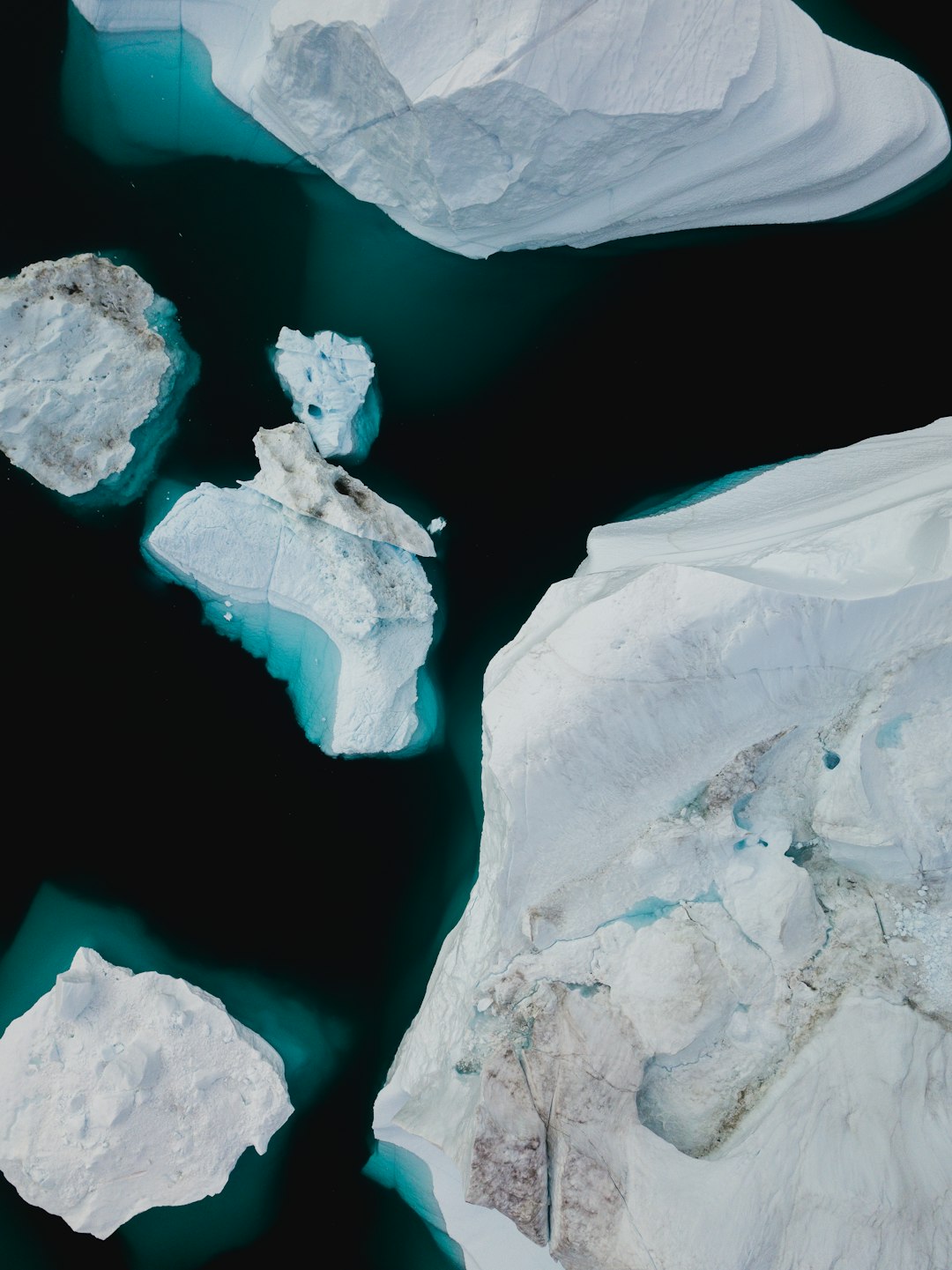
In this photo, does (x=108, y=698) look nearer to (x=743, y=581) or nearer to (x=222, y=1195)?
(x=222, y=1195)

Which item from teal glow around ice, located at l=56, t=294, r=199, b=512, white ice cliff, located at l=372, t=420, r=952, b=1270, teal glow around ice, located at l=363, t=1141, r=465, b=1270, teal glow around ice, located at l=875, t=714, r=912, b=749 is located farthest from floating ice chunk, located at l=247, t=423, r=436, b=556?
teal glow around ice, located at l=363, t=1141, r=465, b=1270

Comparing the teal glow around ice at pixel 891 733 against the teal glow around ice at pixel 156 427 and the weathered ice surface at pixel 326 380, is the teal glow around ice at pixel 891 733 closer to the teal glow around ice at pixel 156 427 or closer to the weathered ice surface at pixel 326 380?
the weathered ice surface at pixel 326 380

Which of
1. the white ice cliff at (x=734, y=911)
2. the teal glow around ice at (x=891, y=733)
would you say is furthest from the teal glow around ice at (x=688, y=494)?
the teal glow around ice at (x=891, y=733)

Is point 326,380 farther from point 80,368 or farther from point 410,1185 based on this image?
point 410,1185

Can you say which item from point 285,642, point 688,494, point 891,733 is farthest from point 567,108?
point 891,733

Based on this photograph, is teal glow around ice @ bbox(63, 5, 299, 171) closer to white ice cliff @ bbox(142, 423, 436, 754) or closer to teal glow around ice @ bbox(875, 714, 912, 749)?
white ice cliff @ bbox(142, 423, 436, 754)

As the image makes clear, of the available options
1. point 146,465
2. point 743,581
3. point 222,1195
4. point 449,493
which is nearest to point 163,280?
point 146,465
